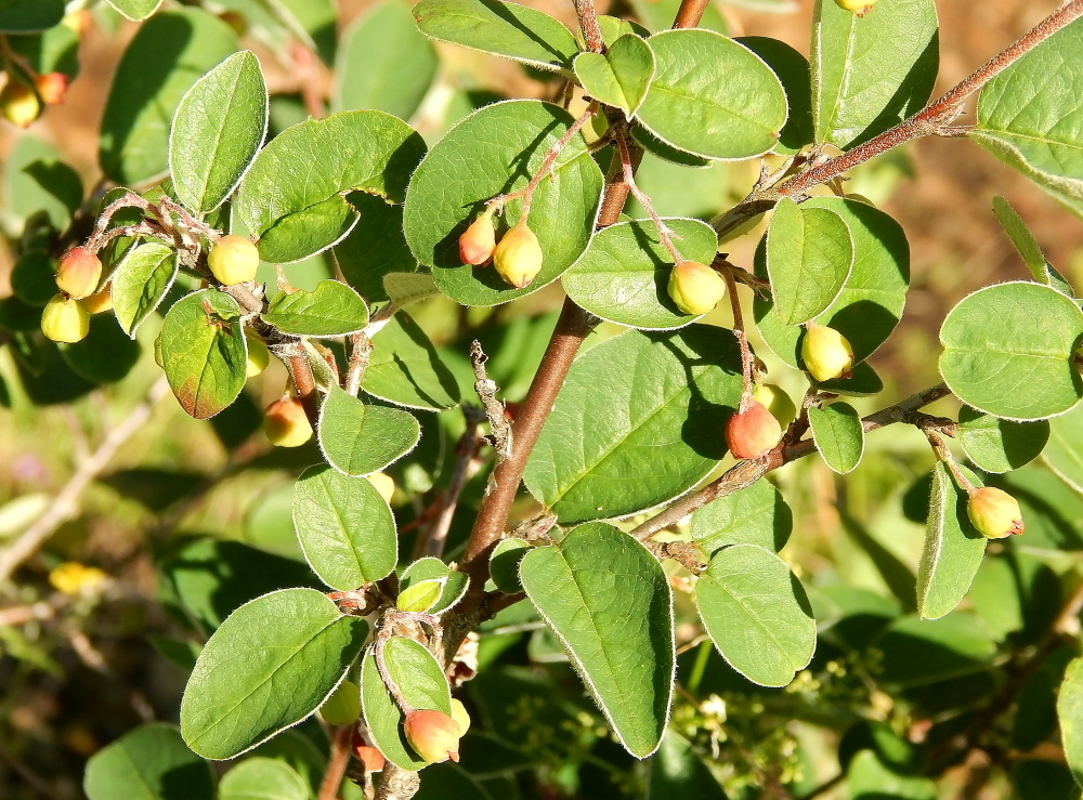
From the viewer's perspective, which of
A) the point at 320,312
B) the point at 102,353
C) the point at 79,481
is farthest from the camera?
the point at 79,481

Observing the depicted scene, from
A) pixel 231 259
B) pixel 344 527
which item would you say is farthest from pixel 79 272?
pixel 344 527

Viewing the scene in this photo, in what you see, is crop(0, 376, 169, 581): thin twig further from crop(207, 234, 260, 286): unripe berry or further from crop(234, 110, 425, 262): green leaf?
crop(207, 234, 260, 286): unripe berry

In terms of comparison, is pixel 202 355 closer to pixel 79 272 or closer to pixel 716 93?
pixel 79 272

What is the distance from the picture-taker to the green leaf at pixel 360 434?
1100mm

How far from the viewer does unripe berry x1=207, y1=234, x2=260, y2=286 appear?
1061 millimetres

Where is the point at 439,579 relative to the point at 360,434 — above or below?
below

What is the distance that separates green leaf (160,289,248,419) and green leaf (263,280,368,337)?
0.15 feet

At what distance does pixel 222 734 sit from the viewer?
1163mm

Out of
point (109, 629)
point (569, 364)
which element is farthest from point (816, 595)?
point (109, 629)

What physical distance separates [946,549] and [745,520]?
275 millimetres

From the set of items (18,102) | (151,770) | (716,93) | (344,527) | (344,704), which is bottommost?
(151,770)

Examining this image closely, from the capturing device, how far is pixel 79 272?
42.8 inches

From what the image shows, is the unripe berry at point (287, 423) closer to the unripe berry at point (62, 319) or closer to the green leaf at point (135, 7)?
the unripe berry at point (62, 319)

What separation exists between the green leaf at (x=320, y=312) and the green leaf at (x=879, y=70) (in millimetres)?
568
